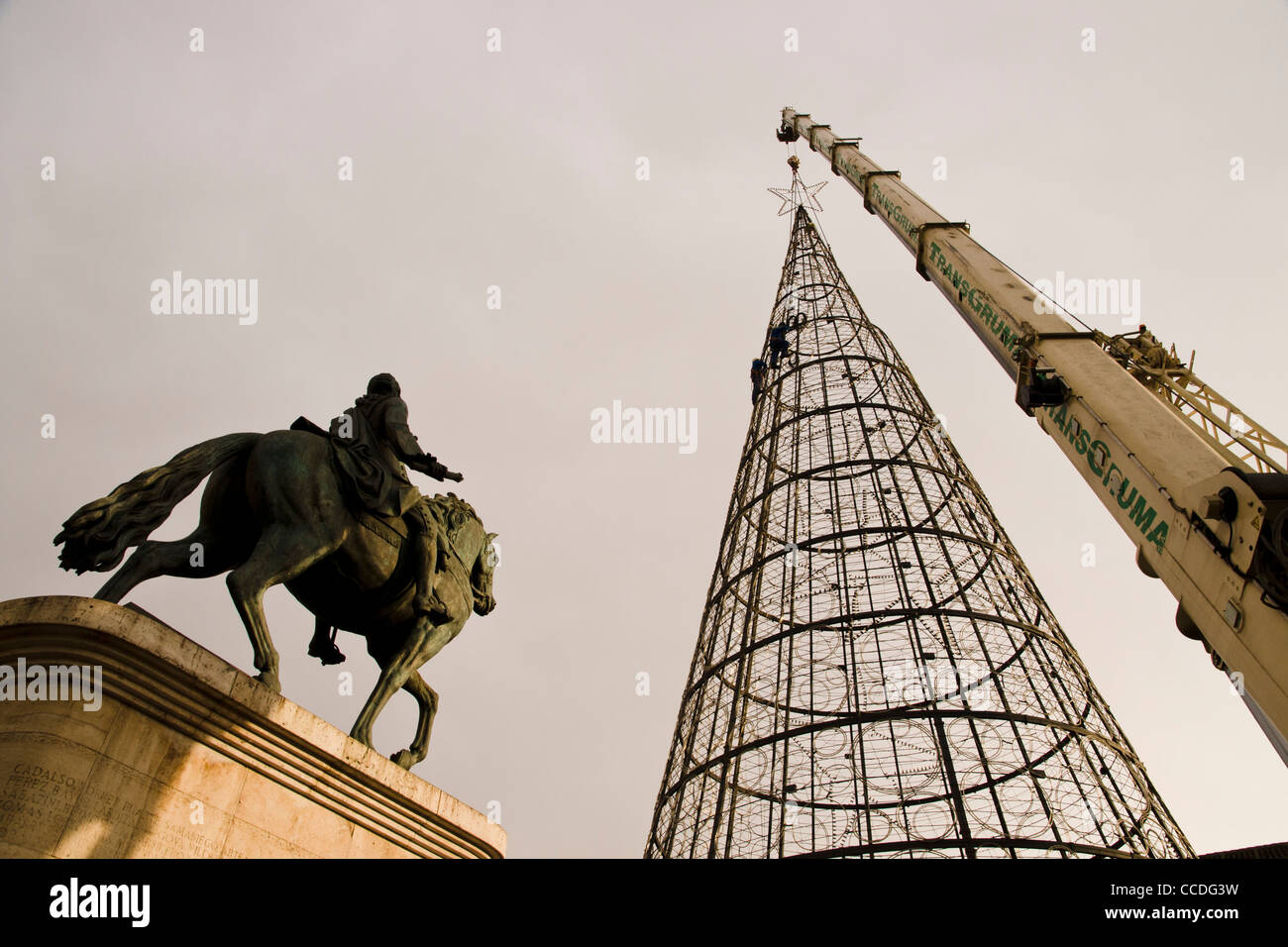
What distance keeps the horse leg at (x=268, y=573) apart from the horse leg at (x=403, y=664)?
827mm

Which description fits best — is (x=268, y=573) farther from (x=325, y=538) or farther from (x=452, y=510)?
(x=452, y=510)

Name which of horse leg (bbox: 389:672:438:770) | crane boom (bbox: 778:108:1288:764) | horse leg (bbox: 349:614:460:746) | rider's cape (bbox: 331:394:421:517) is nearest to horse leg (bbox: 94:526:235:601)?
rider's cape (bbox: 331:394:421:517)

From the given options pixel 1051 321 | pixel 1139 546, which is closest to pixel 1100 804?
pixel 1139 546

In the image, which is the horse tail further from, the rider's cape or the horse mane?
the horse mane

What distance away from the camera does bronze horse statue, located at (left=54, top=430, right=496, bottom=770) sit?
194 inches

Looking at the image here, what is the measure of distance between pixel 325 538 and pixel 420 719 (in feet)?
6.58

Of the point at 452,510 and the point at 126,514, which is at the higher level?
the point at 452,510

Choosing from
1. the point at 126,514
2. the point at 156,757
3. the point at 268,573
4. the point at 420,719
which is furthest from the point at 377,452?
the point at 156,757

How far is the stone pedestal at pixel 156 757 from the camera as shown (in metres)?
3.86

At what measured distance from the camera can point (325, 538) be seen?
5.57 meters

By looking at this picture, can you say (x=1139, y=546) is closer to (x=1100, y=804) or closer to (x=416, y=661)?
(x=1100, y=804)
